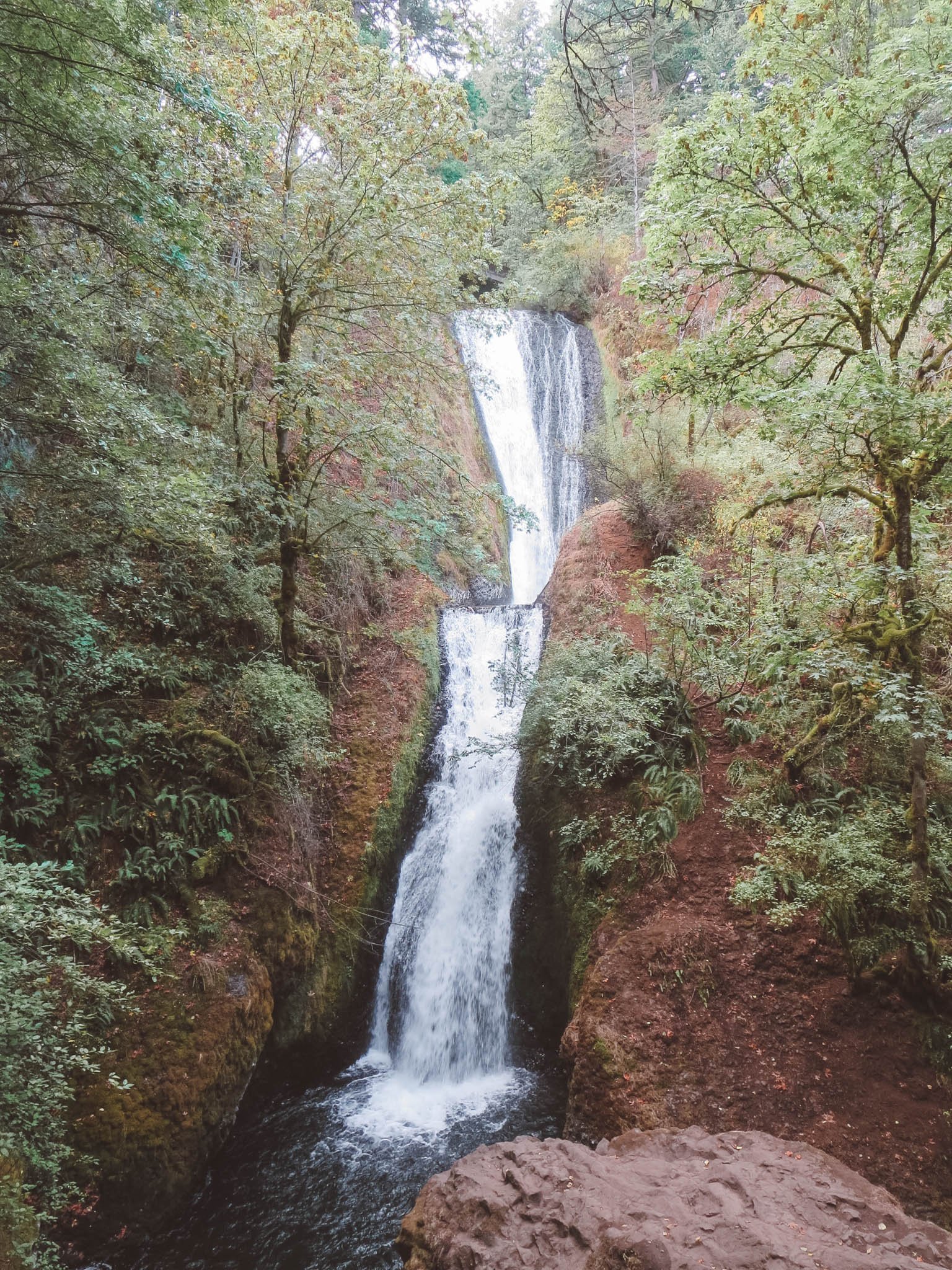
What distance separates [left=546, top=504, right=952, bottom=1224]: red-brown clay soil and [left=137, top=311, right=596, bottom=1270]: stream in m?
1.29

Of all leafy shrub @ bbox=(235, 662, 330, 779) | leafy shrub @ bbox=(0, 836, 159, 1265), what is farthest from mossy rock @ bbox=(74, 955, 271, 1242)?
leafy shrub @ bbox=(235, 662, 330, 779)

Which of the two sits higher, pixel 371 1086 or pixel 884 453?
pixel 884 453

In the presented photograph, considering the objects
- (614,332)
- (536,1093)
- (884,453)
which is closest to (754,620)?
(884,453)

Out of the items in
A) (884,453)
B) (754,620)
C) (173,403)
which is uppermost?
(173,403)

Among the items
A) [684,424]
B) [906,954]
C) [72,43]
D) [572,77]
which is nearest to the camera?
[572,77]

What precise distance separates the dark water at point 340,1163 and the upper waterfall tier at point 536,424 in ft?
33.9

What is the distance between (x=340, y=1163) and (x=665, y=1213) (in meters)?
3.48

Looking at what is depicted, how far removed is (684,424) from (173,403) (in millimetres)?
8728

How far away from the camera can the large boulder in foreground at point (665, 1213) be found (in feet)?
9.57

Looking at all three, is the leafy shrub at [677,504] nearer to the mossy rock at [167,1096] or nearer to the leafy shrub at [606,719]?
the leafy shrub at [606,719]

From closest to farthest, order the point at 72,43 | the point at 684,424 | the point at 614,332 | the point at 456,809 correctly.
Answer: the point at 72,43
the point at 456,809
the point at 684,424
the point at 614,332

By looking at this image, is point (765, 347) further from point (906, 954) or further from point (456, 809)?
point (456, 809)

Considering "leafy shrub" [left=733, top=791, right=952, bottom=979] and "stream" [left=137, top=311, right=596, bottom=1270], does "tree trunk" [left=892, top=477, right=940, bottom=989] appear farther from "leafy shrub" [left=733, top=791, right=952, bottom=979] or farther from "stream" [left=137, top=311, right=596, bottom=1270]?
"stream" [left=137, top=311, right=596, bottom=1270]

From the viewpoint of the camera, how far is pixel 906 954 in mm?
4617
